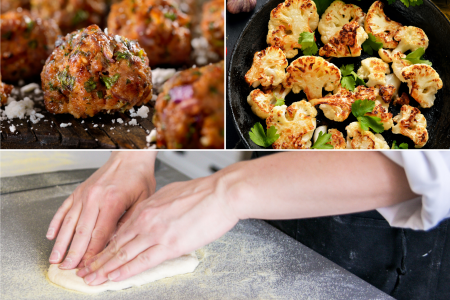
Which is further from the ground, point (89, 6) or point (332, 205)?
point (89, 6)

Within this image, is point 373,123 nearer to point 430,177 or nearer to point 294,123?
point 294,123

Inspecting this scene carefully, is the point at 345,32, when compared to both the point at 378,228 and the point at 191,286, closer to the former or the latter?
the point at 378,228

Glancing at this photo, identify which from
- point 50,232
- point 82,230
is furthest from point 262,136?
point 50,232

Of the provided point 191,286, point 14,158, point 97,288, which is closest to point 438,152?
point 191,286

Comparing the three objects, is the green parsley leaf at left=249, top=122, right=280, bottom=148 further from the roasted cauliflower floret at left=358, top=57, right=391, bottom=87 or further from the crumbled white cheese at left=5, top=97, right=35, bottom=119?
the crumbled white cheese at left=5, top=97, right=35, bottom=119

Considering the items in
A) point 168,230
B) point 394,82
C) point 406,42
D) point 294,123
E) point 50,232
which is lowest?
point 50,232

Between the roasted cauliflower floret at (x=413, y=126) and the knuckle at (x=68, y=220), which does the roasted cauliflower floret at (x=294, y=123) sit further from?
the knuckle at (x=68, y=220)
